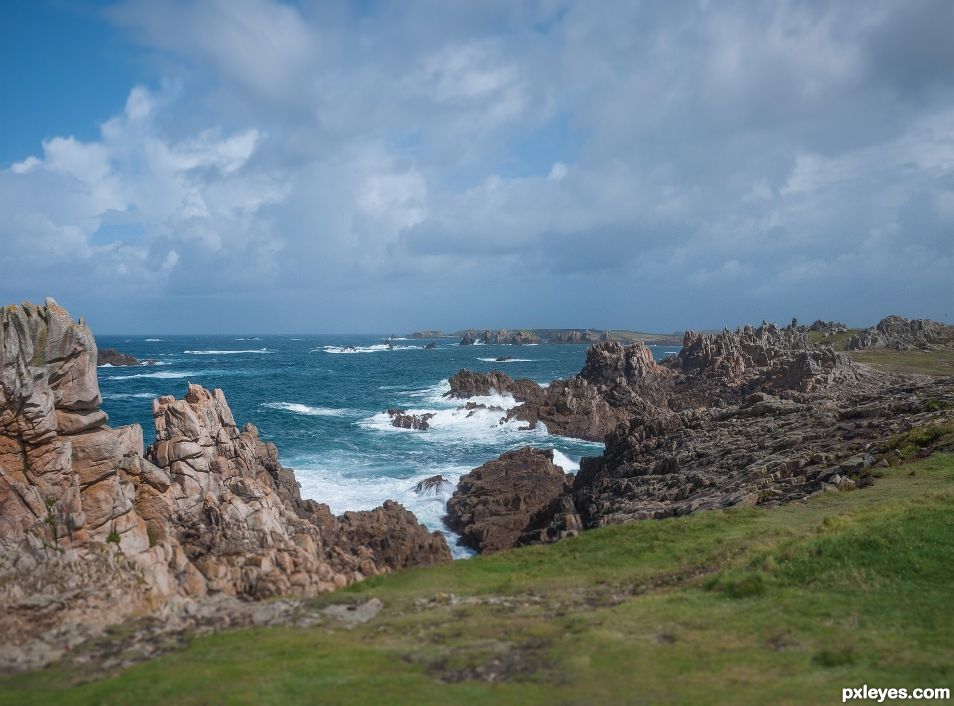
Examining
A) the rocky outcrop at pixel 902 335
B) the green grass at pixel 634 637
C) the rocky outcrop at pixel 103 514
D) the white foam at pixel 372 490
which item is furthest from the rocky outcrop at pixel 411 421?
the rocky outcrop at pixel 902 335

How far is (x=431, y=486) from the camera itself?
44.5 m

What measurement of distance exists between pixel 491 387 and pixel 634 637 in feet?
249

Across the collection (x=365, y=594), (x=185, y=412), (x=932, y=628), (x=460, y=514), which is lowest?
(x=460, y=514)

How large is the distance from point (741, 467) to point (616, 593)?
17.7 meters

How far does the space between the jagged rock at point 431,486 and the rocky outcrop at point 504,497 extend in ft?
3.74

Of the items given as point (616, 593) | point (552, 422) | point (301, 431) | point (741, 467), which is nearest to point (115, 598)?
point (616, 593)

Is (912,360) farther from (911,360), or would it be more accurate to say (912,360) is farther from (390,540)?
(390,540)

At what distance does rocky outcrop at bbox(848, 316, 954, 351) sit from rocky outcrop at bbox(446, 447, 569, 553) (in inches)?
3579

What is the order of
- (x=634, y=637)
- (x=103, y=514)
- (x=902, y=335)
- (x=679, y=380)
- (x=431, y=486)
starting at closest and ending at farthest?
1. (x=634, y=637)
2. (x=103, y=514)
3. (x=431, y=486)
4. (x=679, y=380)
5. (x=902, y=335)

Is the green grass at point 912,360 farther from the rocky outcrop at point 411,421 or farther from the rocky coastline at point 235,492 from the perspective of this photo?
the rocky outcrop at point 411,421

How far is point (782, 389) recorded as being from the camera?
64562 millimetres

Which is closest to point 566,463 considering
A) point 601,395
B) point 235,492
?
point 601,395

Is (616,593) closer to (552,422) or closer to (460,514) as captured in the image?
(460,514)

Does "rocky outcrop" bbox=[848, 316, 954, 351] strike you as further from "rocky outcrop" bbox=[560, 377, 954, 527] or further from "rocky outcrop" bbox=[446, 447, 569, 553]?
"rocky outcrop" bbox=[446, 447, 569, 553]
